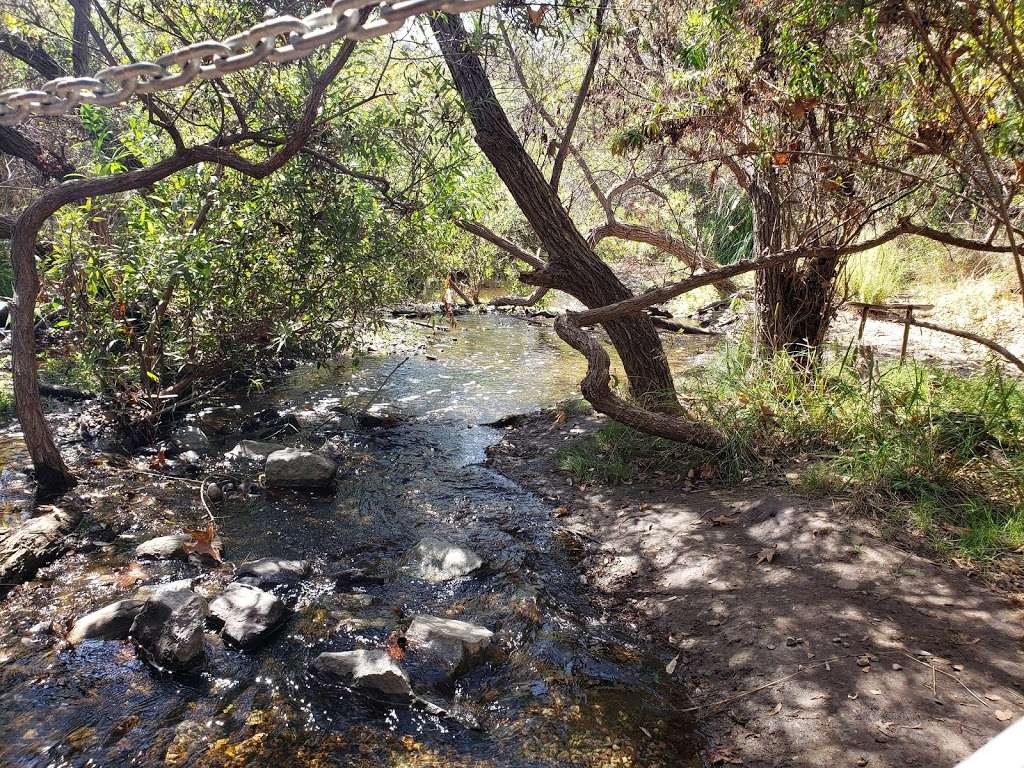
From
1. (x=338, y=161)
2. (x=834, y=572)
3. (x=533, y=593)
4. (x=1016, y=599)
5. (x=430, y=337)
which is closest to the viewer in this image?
(x=1016, y=599)

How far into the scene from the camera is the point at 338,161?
627 centimetres

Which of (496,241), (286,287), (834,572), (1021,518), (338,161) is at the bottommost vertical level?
(834,572)

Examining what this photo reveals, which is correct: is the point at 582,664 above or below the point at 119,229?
below

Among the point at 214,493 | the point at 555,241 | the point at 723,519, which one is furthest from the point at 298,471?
the point at 723,519

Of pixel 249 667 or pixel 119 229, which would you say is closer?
pixel 249 667

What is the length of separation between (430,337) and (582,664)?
9.56 m

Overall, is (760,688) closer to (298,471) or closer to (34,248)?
(298,471)

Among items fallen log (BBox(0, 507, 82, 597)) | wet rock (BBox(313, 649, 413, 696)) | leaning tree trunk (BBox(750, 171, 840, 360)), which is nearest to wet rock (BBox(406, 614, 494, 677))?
wet rock (BBox(313, 649, 413, 696))

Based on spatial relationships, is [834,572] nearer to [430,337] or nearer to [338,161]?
[338,161]

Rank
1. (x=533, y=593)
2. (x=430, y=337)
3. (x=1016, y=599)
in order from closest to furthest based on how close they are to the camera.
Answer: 1. (x=1016, y=599)
2. (x=533, y=593)
3. (x=430, y=337)

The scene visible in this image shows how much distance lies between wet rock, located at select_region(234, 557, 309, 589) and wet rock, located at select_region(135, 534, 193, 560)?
0.49 m

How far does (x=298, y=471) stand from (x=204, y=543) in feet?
4.18

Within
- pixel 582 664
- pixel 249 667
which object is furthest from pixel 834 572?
pixel 249 667

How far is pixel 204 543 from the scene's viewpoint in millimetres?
4664
